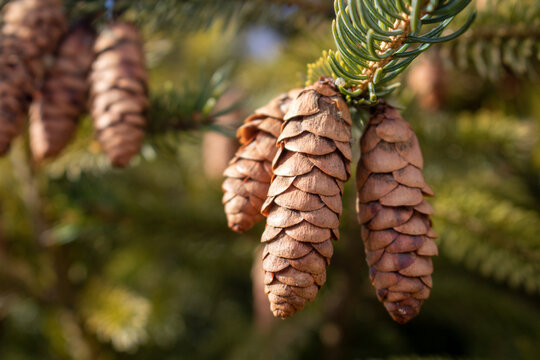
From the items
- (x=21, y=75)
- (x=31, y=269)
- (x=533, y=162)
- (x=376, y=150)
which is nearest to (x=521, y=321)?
(x=533, y=162)

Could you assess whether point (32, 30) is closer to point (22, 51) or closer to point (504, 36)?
point (22, 51)

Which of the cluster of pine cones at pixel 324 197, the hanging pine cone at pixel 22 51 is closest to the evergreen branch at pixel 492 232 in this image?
the cluster of pine cones at pixel 324 197

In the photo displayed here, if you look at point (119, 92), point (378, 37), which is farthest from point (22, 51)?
point (378, 37)

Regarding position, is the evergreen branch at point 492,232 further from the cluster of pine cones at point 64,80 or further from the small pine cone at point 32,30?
the small pine cone at point 32,30

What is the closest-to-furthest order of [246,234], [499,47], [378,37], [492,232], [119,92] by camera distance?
1. [378,37]
2. [119,92]
3. [499,47]
4. [492,232]
5. [246,234]

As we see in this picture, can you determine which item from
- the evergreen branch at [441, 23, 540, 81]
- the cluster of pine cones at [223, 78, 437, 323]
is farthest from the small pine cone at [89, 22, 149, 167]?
the evergreen branch at [441, 23, 540, 81]
